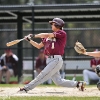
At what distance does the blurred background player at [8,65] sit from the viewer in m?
15.6

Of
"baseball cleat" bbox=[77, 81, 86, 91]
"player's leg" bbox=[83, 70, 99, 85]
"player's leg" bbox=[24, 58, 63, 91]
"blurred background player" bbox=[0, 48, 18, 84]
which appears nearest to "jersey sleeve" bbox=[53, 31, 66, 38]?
"player's leg" bbox=[24, 58, 63, 91]

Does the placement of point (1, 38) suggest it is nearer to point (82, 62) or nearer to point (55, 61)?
point (82, 62)

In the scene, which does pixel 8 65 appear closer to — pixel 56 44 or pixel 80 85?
pixel 80 85

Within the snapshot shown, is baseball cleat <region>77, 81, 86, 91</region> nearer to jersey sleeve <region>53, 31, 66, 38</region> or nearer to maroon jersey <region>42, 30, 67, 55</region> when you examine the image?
maroon jersey <region>42, 30, 67, 55</region>

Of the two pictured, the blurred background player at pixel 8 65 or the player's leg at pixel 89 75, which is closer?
the player's leg at pixel 89 75

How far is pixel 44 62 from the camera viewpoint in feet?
51.5

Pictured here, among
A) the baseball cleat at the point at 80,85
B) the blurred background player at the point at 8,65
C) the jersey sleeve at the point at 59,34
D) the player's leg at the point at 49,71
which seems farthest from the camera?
the blurred background player at the point at 8,65

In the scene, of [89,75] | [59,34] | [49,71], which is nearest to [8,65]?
[89,75]

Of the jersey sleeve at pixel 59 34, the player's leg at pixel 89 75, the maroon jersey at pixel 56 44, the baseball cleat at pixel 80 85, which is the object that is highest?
the jersey sleeve at pixel 59 34

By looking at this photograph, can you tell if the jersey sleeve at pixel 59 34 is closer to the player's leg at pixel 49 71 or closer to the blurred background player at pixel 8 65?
the player's leg at pixel 49 71

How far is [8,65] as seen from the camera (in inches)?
628

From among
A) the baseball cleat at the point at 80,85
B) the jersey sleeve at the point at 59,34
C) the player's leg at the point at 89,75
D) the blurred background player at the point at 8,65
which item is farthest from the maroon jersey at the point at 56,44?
the blurred background player at the point at 8,65

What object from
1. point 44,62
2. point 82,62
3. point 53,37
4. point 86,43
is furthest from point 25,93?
point 86,43

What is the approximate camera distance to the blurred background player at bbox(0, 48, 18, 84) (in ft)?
51.3
